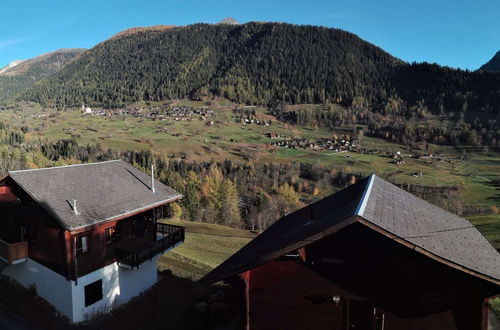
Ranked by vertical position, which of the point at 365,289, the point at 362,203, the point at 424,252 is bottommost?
the point at 365,289

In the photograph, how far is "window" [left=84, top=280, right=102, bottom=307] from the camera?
18.4 m

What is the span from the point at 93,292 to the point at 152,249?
3.94 meters

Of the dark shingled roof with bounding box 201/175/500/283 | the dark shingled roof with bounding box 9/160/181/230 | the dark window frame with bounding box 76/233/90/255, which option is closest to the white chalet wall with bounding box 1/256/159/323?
the dark window frame with bounding box 76/233/90/255

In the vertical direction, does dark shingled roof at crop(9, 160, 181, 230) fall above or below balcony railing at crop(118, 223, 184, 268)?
above

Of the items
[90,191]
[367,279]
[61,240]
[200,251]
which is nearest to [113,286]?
[61,240]

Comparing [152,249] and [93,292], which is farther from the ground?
[152,249]

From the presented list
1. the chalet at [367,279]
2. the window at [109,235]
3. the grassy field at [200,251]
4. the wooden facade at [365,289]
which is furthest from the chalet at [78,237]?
the wooden facade at [365,289]

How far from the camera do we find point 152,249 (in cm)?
2142

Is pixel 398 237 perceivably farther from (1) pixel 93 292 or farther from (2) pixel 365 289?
(1) pixel 93 292

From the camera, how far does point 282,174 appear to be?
15738 cm

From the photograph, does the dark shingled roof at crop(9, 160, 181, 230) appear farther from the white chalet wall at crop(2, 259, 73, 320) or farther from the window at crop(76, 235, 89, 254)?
the white chalet wall at crop(2, 259, 73, 320)

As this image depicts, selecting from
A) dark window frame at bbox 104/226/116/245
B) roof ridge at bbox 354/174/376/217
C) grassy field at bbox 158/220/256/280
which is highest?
roof ridge at bbox 354/174/376/217

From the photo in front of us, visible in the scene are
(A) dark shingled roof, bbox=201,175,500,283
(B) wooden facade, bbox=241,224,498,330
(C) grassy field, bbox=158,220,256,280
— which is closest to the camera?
(A) dark shingled roof, bbox=201,175,500,283

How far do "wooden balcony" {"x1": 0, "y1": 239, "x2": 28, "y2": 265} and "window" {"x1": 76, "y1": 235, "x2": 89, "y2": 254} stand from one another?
3.82 meters
